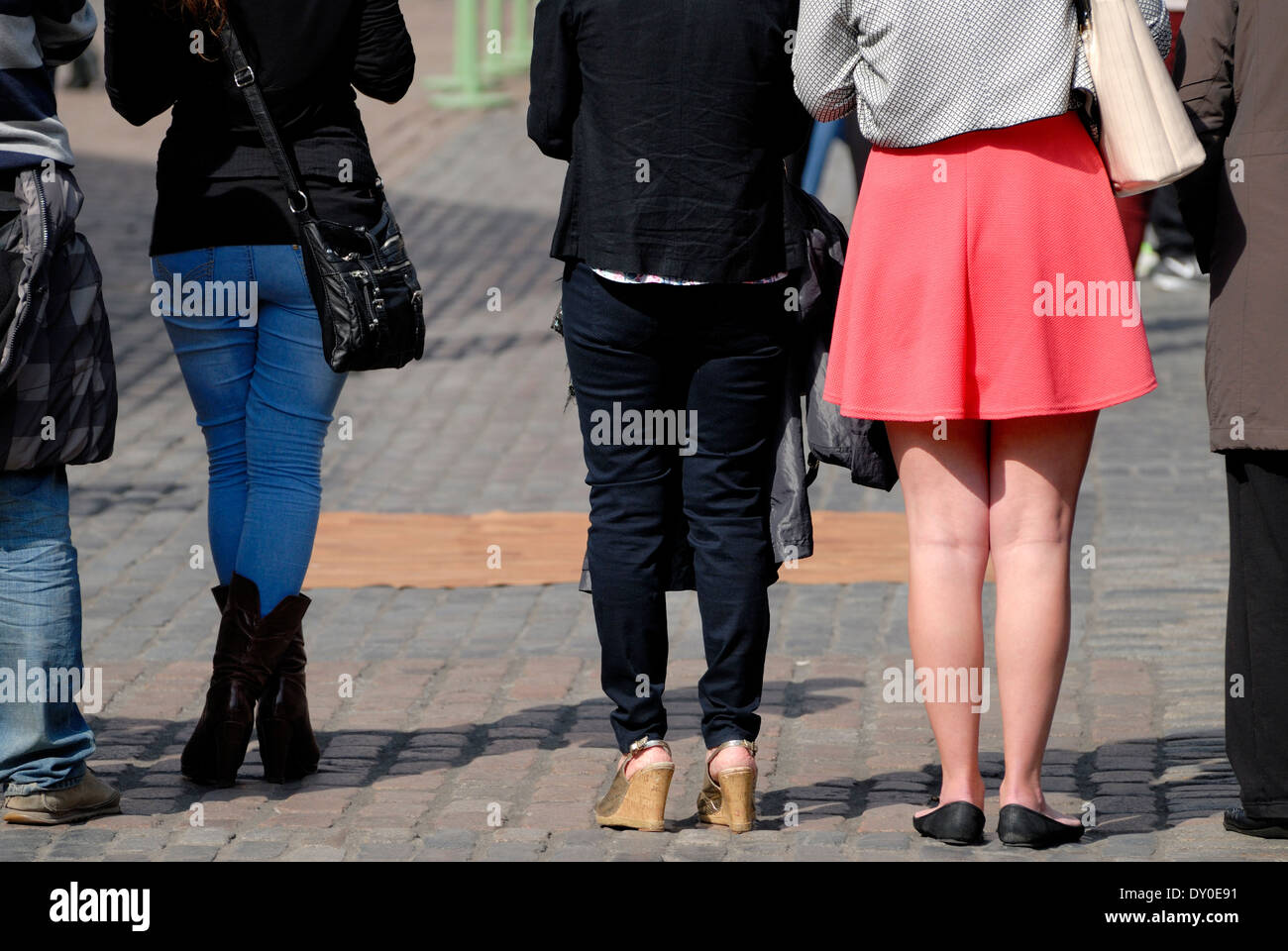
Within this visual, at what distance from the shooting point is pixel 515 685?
18.1 ft

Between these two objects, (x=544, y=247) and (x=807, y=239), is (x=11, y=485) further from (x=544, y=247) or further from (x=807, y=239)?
(x=544, y=247)

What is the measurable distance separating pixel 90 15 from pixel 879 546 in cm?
369

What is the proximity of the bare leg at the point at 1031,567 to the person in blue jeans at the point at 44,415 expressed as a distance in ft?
6.22

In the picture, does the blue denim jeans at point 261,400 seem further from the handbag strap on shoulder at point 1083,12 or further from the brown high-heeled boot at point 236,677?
the handbag strap on shoulder at point 1083,12

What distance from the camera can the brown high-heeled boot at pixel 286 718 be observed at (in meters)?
4.61

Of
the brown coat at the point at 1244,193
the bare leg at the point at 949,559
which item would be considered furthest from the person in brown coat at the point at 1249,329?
the bare leg at the point at 949,559

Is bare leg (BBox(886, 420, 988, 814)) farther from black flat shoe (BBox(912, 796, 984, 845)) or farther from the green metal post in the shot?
the green metal post

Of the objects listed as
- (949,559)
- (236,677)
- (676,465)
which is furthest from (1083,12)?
(236,677)

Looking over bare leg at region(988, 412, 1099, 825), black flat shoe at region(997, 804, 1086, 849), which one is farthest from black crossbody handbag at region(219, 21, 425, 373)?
black flat shoe at region(997, 804, 1086, 849)

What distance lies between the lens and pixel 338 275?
14.1ft

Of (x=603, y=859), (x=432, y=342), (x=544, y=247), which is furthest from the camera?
(x=544, y=247)

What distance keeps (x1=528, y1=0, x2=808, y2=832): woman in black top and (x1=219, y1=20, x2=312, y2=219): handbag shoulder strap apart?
0.56 m

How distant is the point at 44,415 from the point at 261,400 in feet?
1.85
